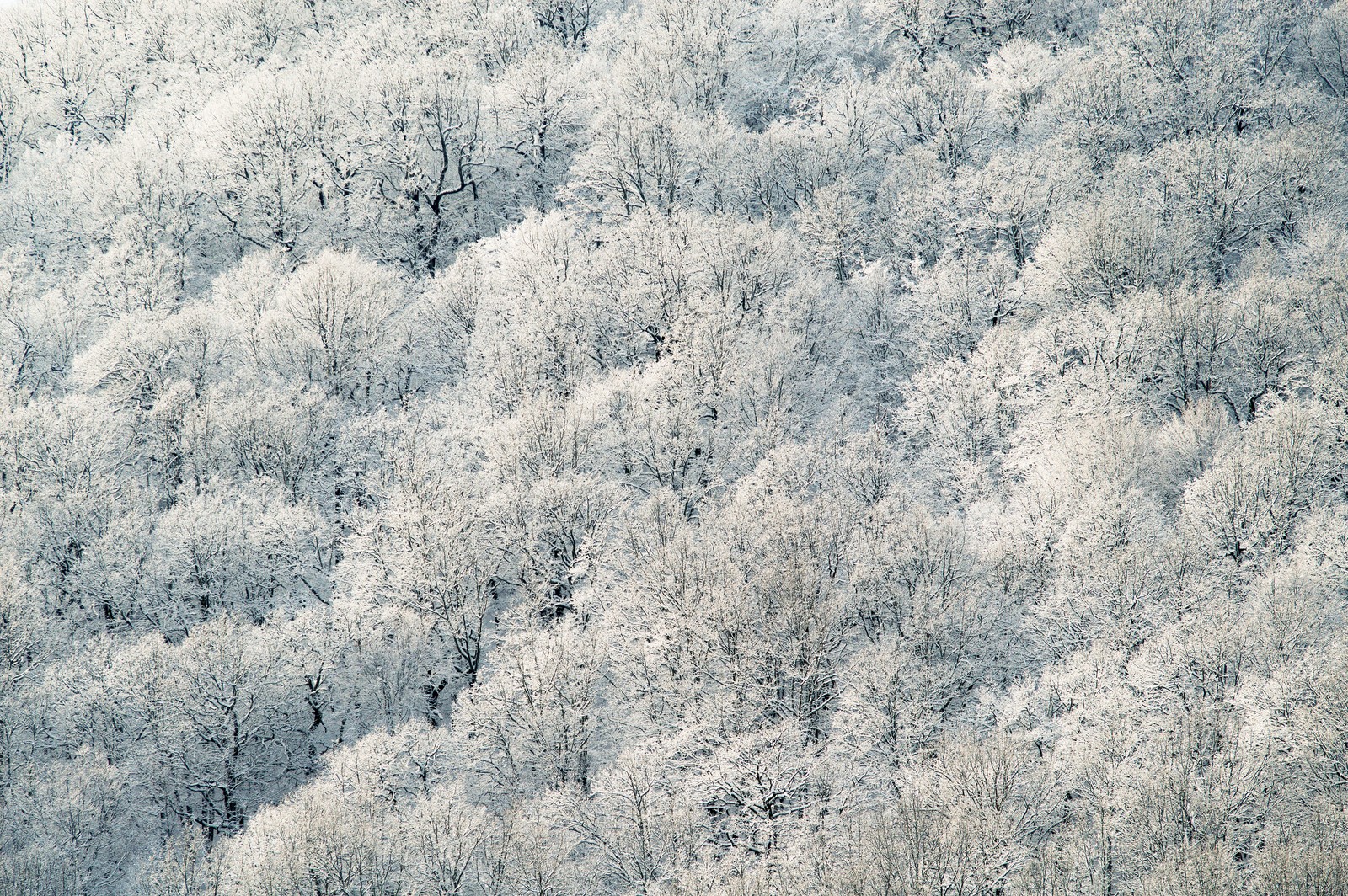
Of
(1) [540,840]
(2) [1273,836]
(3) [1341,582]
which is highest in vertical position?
(3) [1341,582]

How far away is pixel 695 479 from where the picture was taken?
7038 cm

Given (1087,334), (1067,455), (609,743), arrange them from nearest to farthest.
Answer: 1. (609,743)
2. (1067,455)
3. (1087,334)

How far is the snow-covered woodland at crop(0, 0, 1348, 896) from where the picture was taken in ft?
165

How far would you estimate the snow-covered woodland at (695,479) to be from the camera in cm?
5041

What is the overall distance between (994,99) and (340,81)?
204 feet

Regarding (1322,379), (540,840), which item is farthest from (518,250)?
(1322,379)

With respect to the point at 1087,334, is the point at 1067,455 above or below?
below

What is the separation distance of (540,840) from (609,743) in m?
7.50

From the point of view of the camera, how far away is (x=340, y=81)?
358 ft

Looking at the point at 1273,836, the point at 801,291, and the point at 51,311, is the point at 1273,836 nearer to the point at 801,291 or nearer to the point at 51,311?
the point at 801,291

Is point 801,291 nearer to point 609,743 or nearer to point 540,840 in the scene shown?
point 609,743

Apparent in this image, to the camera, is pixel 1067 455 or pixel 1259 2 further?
pixel 1259 2

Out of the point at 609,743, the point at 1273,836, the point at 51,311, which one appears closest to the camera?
the point at 1273,836

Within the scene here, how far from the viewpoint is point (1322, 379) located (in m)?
63.5
